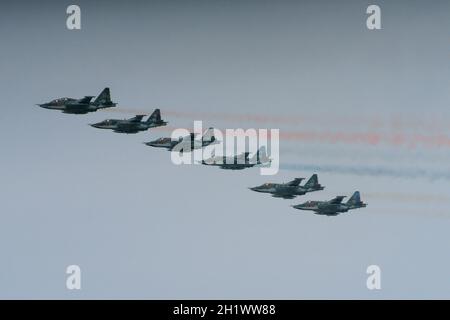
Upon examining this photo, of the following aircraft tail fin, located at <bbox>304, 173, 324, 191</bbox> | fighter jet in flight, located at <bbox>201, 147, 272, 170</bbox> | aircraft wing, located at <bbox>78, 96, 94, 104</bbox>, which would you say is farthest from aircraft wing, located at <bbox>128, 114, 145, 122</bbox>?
aircraft tail fin, located at <bbox>304, 173, 324, 191</bbox>

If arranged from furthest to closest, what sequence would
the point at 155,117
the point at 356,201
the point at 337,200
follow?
the point at 155,117 < the point at 337,200 < the point at 356,201

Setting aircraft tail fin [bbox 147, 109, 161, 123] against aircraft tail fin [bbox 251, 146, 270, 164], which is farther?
aircraft tail fin [bbox 147, 109, 161, 123]

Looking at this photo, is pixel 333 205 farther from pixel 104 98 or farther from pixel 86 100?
pixel 86 100

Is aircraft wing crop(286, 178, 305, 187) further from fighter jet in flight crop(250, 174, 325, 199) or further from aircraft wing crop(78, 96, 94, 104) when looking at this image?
aircraft wing crop(78, 96, 94, 104)

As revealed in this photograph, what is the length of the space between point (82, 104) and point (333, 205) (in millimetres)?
8007

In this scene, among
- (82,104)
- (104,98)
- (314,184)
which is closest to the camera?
(104,98)

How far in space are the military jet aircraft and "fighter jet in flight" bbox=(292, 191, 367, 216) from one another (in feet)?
21.2


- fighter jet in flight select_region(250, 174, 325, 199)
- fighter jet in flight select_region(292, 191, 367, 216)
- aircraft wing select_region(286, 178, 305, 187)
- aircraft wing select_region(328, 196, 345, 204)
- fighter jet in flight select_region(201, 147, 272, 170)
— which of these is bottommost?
fighter jet in flight select_region(292, 191, 367, 216)

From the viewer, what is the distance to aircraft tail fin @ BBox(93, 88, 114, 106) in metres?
48.7

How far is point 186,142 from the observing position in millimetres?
49812

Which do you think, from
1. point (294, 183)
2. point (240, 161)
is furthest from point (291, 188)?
point (240, 161)

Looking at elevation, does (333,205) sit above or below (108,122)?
below
